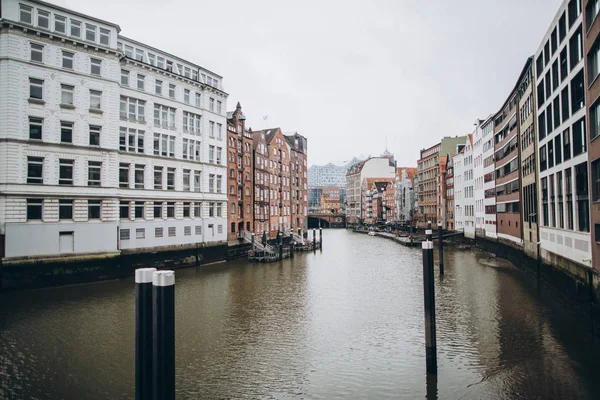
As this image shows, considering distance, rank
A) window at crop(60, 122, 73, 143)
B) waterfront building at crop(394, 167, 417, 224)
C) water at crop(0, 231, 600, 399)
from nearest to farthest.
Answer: water at crop(0, 231, 600, 399) → window at crop(60, 122, 73, 143) → waterfront building at crop(394, 167, 417, 224)

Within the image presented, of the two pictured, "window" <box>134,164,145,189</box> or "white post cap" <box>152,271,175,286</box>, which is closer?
"white post cap" <box>152,271,175,286</box>

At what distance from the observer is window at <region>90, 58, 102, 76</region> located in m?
36.6

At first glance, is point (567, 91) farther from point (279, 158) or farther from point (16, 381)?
point (279, 158)

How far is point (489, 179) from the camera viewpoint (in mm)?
67812

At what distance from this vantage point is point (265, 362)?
17469 mm

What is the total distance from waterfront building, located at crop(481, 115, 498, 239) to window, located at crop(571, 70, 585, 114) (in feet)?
129

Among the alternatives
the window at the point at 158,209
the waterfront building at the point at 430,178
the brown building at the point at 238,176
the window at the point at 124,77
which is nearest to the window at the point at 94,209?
the window at the point at 158,209

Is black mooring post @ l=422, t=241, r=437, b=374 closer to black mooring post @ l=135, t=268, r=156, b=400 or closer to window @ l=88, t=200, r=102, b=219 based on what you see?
black mooring post @ l=135, t=268, r=156, b=400

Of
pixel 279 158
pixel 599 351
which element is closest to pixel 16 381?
pixel 599 351

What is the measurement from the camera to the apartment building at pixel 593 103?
813 inches

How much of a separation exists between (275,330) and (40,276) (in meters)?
20.7

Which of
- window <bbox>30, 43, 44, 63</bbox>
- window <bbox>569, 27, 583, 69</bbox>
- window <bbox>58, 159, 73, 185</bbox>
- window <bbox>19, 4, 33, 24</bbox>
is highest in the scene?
window <bbox>19, 4, 33, 24</bbox>

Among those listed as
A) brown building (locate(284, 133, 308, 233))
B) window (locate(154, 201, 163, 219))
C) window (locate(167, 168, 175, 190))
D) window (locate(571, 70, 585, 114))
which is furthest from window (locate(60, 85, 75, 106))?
brown building (locate(284, 133, 308, 233))

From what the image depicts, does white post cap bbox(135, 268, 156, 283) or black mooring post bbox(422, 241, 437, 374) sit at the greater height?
white post cap bbox(135, 268, 156, 283)
